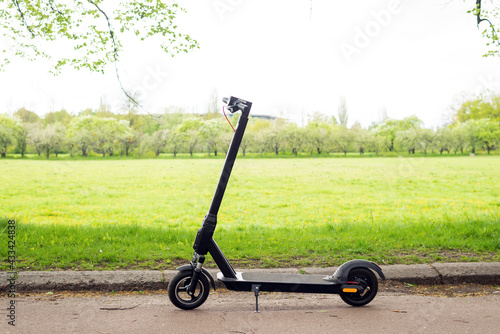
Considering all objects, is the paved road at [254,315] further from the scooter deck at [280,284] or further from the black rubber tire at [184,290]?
the scooter deck at [280,284]

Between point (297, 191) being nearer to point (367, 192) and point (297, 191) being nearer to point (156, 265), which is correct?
point (367, 192)

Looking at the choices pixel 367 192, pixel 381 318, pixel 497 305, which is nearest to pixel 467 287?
pixel 497 305

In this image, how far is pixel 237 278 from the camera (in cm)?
394

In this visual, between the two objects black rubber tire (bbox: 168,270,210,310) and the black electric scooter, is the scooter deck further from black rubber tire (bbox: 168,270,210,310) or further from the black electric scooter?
black rubber tire (bbox: 168,270,210,310)

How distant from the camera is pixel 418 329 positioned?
352cm

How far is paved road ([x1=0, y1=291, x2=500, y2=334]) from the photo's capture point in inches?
139

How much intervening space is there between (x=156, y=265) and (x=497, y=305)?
3.78 metres

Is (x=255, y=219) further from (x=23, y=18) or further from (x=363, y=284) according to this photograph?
(x=23, y=18)

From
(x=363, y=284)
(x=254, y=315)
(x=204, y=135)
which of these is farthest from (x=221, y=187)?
(x=204, y=135)

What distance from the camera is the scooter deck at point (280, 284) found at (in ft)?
12.9

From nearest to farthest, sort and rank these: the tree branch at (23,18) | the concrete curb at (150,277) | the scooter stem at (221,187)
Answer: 1. the scooter stem at (221,187)
2. the concrete curb at (150,277)
3. the tree branch at (23,18)

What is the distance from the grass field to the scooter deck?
4.21 feet

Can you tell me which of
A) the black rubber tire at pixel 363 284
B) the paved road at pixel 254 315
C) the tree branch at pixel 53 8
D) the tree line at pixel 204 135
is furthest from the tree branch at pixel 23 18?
the tree line at pixel 204 135

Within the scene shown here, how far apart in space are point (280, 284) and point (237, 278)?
41 cm
